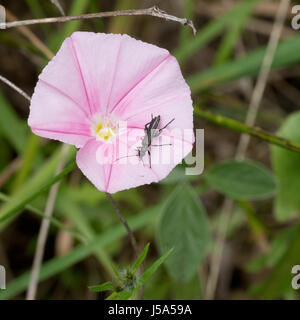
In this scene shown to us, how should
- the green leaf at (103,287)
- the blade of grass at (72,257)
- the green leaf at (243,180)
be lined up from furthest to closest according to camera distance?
1. the blade of grass at (72,257)
2. the green leaf at (243,180)
3. the green leaf at (103,287)

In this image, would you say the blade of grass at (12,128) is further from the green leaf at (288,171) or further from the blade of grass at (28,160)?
the green leaf at (288,171)

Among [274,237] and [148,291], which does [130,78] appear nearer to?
[148,291]

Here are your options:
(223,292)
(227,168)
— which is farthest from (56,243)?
(227,168)

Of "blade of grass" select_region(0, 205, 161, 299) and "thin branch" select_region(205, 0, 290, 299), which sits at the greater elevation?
"thin branch" select_region(205, 0, 290, 299)

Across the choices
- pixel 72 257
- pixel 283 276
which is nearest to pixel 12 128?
pixel 72 257

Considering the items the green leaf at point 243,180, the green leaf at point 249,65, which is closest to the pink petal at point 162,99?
the green leaf at point 243,180

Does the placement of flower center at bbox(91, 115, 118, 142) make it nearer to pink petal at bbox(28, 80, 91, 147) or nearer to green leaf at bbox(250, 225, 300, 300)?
pink petal at bbox(28, 80, 91, 147)

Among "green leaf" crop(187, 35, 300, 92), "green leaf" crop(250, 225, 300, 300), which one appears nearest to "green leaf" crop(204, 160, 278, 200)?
"green leaf" crop(250, 225, 300, 300)
